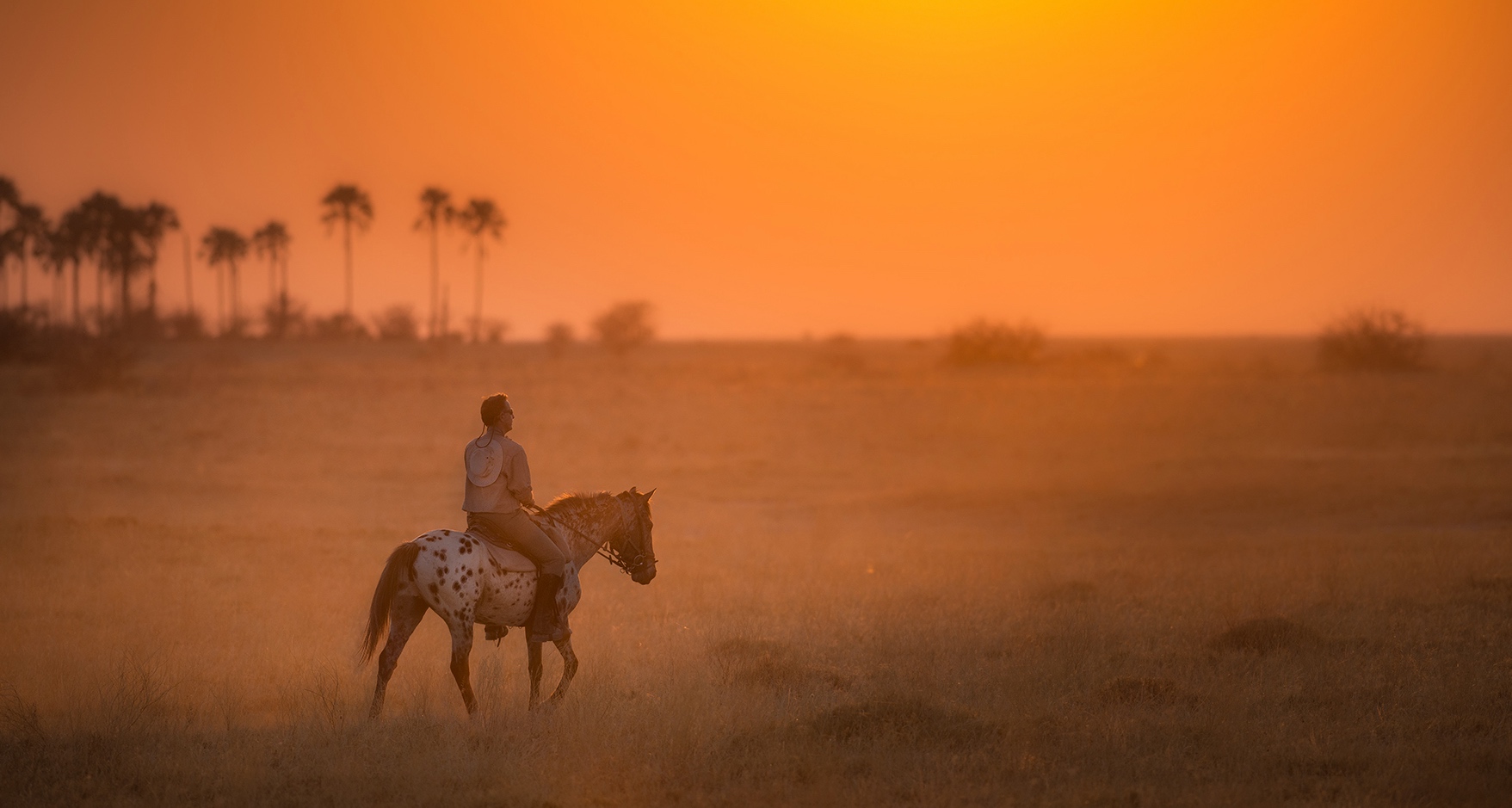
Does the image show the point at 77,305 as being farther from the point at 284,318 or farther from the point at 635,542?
the point at 635,542

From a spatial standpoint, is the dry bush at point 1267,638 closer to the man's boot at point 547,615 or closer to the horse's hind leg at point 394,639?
the man's boot at point 547,615

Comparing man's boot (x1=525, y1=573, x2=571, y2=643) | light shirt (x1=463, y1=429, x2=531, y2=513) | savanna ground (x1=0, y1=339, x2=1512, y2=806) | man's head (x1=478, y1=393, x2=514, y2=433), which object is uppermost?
man's head (x1=478, y1=393, x2=514, y2=433)

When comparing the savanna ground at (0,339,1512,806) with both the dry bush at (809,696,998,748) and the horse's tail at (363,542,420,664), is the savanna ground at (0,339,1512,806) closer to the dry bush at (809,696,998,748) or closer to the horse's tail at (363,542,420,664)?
the dry bush at (809,696,998,748)

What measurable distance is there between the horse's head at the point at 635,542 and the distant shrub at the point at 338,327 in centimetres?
9563

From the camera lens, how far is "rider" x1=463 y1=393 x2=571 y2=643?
8.77 meters

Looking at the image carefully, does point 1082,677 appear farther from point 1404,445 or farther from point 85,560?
point 1404,445

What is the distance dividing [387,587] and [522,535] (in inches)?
46.0

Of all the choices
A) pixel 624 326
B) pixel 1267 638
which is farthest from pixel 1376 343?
pixel 624 326

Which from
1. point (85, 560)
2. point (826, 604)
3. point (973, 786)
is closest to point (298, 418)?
point (85, 560)

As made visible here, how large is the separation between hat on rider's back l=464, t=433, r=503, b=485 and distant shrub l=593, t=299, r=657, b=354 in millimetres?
98871

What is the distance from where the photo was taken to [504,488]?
29.1 feet

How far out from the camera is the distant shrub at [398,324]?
102m

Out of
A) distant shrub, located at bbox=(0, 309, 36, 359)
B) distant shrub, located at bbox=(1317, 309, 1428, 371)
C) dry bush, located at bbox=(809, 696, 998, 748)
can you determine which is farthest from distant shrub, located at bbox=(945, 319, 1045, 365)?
dry bush, located at bbox=(809, 696, 998, 748)

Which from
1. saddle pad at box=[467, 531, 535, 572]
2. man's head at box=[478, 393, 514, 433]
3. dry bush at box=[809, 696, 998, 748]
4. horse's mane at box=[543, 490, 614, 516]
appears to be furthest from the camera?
horse's mane at box=[543, 490, 614, 516]
